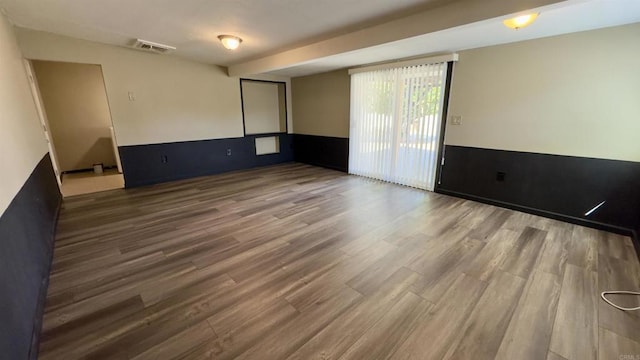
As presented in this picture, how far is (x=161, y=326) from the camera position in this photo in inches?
65.8

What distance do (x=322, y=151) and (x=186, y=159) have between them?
306 centimetres

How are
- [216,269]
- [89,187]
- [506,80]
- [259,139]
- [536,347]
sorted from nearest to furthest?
[536,347] → [216,269] → [506,80] → [89,187] → [259,139]

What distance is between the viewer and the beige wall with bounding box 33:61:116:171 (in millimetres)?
5609

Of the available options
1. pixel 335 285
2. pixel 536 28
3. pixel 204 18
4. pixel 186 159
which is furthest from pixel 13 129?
pixel 536 28

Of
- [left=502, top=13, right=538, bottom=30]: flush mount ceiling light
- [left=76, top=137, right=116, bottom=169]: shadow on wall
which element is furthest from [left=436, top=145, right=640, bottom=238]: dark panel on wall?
[left=76, top=137, right=116, bottom=169]: shadow on wall

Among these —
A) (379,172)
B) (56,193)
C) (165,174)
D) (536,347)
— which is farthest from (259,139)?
(536,347)

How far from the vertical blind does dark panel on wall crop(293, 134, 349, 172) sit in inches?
12.3

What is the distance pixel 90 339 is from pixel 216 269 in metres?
0.88

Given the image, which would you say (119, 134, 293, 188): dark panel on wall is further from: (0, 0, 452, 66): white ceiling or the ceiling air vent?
(0, 0, 452, 66): white ceiling

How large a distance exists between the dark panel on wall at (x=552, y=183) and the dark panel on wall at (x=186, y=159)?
4428 mm

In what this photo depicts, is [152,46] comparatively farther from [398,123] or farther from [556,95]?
[556,95]

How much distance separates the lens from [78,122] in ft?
19.6

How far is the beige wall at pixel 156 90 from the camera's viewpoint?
3939 mm

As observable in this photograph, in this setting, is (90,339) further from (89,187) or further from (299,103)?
(299,103)
